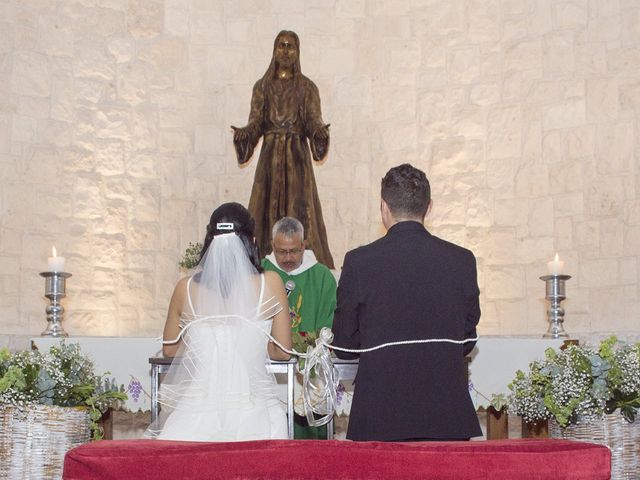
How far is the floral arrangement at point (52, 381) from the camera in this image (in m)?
4.05

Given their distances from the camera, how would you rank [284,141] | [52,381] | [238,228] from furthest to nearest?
[284,141]
[52,381]
[238,228]

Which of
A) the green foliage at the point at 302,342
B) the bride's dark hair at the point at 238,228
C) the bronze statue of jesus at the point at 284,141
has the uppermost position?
the bronze statue of jesus at the point at 284,141

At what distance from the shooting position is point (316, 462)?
242 cm

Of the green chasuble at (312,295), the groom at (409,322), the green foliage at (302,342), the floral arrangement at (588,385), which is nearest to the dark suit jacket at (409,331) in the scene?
the groom at (409,322)

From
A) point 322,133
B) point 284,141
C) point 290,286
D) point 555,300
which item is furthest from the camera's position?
point 284,141

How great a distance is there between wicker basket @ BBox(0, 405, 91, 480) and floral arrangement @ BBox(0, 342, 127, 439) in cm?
5

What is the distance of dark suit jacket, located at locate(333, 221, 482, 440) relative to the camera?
11.1 feet

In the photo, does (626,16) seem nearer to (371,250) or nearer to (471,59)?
(471,59)

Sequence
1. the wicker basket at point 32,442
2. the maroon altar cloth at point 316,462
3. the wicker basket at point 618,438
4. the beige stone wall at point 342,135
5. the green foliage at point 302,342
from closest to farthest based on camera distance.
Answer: the maroon altar cloth at point 316,462
the wicker basket at point 618,438
the wicker basket at point 32,442
the green foliage at point 302,342
the beige stone wall at point 342,135

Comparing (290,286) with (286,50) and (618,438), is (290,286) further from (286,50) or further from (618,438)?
(618,438)

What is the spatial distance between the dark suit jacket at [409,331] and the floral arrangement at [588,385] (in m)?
0.72

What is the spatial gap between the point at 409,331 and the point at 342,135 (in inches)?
212

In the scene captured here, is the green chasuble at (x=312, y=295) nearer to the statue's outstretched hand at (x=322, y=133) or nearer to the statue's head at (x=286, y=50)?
the statue's outstretched hand at (x=322, y=133)

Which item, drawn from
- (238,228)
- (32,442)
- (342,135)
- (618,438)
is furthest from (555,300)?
(32,442)
